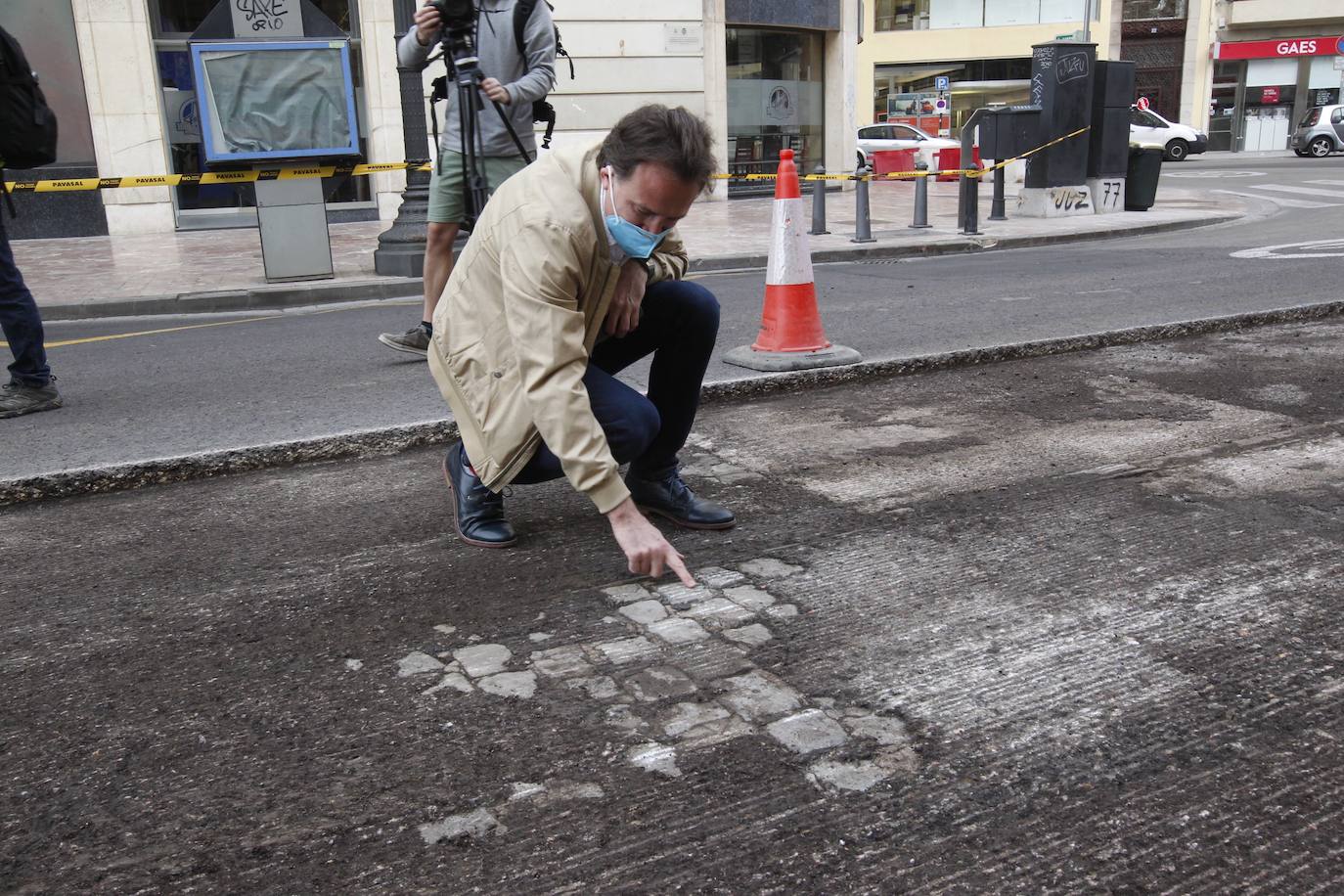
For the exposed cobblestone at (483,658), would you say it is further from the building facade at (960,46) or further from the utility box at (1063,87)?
the building facade at (960,46)

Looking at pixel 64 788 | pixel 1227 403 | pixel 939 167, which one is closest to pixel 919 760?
pixel 64 788

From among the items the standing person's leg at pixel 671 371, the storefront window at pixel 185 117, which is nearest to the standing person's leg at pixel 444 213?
the standing person's leg at pixel 671 371

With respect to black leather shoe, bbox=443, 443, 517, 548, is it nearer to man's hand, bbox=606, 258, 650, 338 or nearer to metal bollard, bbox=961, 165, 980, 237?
man's hand, bbox=606, 258, 650, 338

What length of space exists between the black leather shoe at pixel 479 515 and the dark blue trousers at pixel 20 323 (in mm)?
2475

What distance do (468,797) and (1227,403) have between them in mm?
3606

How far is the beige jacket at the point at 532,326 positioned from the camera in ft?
8.06

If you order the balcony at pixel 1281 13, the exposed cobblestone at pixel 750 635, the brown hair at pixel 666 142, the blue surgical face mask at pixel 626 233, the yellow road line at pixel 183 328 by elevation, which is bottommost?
the yellow road line at pixel 183 328

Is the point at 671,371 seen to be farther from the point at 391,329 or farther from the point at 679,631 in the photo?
the point at 391,329

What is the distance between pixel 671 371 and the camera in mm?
3268

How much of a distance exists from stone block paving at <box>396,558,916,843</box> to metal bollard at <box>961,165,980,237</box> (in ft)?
35.1

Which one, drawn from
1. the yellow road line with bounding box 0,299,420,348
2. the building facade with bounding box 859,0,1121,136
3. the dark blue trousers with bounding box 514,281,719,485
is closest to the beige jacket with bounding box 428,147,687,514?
the dark blue trousers with bounding box 514,281,719,485

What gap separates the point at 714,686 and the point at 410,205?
840 centimetres

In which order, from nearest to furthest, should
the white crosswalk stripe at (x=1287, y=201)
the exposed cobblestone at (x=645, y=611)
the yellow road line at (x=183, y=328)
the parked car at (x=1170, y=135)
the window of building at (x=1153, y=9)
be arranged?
the exposed cobblestone at (x=645, y=611) → the yellow road line at (x=183, y=328) → the white crosswalk stripe at (x=1287, y=201) → the parked car at (x=1170, y=135) → the window of building at (x=1153, y=9)

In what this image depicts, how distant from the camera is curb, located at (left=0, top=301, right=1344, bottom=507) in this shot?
12.4 ft
